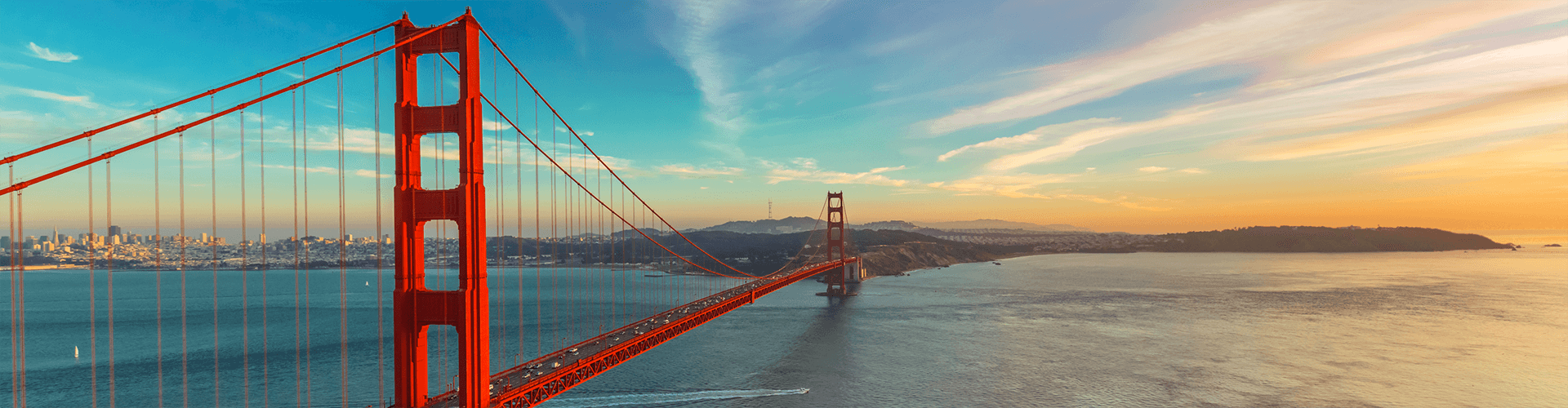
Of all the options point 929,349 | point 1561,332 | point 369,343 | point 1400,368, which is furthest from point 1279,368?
point 369,343

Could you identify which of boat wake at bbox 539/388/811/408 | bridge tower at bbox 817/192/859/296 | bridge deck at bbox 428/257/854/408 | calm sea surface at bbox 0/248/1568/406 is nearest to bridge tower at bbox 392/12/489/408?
bridge deck at bbox 428/257/854/408

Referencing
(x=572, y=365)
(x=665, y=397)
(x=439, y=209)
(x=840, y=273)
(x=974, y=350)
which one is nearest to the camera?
(x=439, y=209)

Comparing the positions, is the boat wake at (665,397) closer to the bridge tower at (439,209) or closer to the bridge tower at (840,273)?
the bridge tower at (439,209)

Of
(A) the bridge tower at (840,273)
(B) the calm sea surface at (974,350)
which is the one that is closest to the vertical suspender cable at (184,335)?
(B) the calm sea surface at (974,350)

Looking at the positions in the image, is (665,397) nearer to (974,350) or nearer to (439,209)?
(439,209)

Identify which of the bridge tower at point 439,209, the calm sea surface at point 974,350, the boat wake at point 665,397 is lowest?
Result: the calm sea surface at point 974,350

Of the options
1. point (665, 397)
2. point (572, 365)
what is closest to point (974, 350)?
point (665, 397)

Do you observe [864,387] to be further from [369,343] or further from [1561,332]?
[1561,332]
